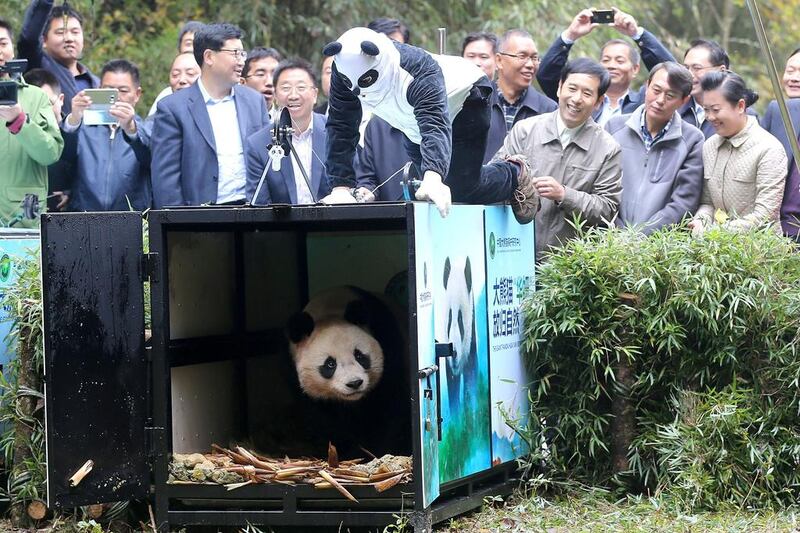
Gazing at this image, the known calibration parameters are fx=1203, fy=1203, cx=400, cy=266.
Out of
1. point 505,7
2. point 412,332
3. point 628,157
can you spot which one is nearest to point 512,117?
point 628,157

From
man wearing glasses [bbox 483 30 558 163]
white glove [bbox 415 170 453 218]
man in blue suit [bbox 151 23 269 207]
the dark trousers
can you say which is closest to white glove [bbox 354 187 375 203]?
the dark trousers

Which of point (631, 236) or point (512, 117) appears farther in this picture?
point (512, 117)

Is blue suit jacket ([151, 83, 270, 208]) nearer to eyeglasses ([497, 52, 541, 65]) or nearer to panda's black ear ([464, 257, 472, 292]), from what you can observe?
eyeglasses ([497, 52, 541, 65])

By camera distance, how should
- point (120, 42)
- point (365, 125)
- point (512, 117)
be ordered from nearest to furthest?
point (365, 125) < point (512, 117) < point (120, 42)

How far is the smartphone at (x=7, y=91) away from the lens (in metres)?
6.57

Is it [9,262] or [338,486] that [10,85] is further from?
[338,486]

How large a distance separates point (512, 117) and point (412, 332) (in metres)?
3.21

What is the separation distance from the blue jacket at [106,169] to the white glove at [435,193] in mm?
3123

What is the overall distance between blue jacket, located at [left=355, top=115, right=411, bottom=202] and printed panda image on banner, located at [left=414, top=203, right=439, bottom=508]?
175 centimetres

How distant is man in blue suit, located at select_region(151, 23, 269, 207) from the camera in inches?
288

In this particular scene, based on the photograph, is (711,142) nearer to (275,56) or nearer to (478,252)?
(478,252)

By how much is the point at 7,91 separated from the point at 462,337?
2.98 metres

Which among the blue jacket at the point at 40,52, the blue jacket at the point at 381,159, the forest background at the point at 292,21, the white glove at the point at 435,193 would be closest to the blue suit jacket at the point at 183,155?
the blue jacket at the point at 381,159

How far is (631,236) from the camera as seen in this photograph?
6020 millimetres
